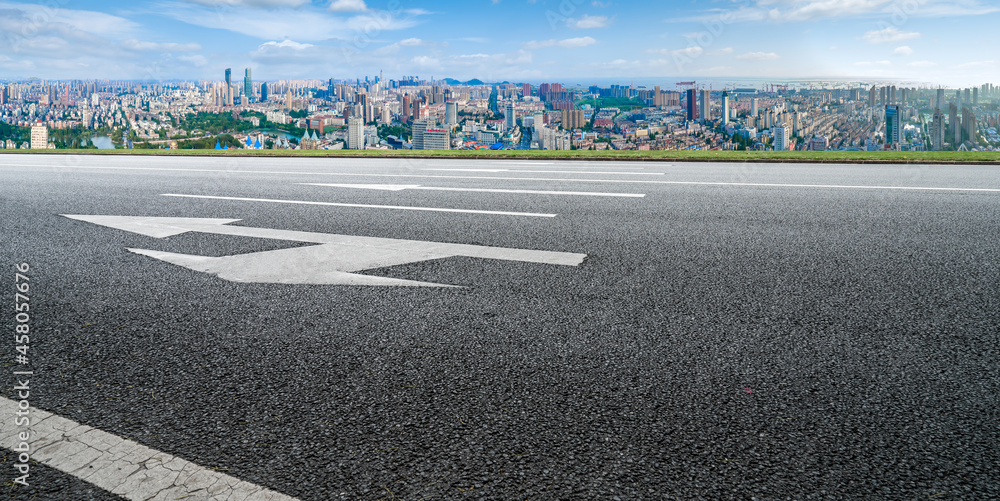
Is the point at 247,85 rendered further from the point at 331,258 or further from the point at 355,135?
the point at 331,258

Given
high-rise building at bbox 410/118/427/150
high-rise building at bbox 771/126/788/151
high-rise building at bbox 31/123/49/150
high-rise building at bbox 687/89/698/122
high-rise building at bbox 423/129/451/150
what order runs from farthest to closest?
high-rise building at bbox 31/123/49/150
high-rise building at bbox 687/89/698/122
high-rise building at bbox 410/118/427/150
high-rise building at bbox 423/129/451/150
high-rise building at bbox 771/126/788/151

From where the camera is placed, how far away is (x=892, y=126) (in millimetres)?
14258

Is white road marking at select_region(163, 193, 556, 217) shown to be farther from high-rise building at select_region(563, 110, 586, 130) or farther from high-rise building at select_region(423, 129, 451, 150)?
high-rise building at select_region(563, 110, 586, 130)

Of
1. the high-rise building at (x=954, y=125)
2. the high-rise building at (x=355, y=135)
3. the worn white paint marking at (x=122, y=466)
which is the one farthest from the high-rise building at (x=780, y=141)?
the worn white paint marking at (x=122, y=466)

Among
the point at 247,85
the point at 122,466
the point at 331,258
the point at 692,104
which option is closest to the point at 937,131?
the point at 692,104

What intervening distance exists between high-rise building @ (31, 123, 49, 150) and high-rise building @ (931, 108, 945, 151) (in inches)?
1082

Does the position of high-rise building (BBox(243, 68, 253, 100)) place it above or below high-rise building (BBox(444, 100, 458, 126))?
above

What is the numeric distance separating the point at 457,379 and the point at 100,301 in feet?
7.93

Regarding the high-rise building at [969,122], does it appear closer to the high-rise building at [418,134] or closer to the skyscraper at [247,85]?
the high-rise building at [418,134]

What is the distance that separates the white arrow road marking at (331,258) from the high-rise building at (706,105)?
16602 millimetres

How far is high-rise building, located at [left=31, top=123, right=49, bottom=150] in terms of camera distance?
22.2 metres

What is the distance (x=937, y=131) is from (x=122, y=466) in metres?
17.5

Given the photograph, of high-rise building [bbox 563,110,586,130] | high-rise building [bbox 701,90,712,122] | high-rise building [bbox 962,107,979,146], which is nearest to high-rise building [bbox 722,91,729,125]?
high-rise building [bbox 701,90,712,122]

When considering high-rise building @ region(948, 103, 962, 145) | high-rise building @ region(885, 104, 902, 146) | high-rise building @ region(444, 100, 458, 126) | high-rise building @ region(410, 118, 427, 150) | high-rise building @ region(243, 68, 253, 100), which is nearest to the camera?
→ high-rise building @ region(885, 104, 902, 146)
